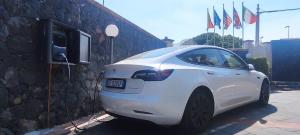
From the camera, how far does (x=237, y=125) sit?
229 inches

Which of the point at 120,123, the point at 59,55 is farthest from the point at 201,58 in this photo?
the point at 59,55

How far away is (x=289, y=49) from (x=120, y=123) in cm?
1272

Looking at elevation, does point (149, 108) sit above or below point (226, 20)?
below

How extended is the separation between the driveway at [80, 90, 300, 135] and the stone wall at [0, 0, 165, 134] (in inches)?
28.8

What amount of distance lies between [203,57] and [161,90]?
1.48 meters

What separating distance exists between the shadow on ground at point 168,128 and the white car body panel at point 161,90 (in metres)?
0.33

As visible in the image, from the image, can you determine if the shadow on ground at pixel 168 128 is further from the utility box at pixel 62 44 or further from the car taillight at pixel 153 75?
Answer: the utility box at pixel 62 44

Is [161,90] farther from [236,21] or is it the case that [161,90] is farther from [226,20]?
[226,20]

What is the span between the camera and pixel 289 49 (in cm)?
1628

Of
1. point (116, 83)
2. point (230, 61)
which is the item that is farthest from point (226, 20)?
point (116, 83)

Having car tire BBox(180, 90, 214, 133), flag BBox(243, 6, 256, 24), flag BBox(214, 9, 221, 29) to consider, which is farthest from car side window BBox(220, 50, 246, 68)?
flag BBox(214, 9, 221, 29)

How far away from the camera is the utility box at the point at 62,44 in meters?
5.08

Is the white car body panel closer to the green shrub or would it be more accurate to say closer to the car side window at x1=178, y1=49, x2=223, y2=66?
the car side window at x1=178, y1=49, x2=223, y2=66

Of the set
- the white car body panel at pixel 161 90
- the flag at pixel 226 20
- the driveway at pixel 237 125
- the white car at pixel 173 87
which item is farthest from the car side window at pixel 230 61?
the flag at pixel 226 20
